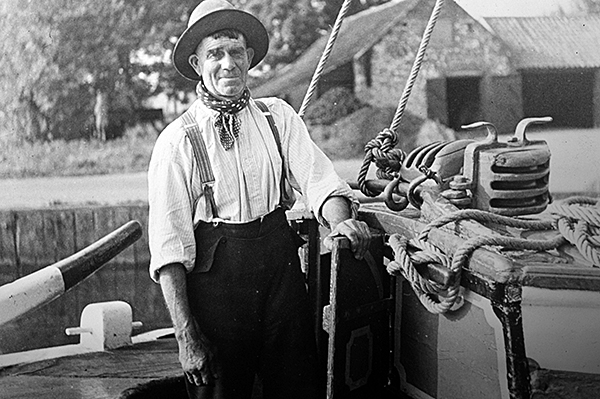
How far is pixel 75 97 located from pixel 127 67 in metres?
0.22

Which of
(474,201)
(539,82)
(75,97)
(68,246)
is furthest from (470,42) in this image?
(68,246)

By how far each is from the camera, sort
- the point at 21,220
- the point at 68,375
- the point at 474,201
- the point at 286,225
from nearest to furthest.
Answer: the point at 286,225
the point at 474,201
the point at 68,375
the point at 21,220

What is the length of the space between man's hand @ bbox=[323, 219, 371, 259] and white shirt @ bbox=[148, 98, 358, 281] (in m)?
0.09

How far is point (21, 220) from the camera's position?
266 cm

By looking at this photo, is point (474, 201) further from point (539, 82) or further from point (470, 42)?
point (470, 42)

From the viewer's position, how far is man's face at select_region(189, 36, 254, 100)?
1867mm

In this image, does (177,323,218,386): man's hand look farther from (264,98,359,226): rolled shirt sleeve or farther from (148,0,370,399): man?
(264,98,359,226): rolled shirt sleeve

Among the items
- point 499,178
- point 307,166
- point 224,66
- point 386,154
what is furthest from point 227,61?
point 499,178

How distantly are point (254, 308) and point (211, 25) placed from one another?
0.75m

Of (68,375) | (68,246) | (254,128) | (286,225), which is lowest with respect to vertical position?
(68,375)

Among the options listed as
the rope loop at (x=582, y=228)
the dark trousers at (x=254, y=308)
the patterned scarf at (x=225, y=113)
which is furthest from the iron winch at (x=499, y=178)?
the patterned scarf at (x=225, y=113)

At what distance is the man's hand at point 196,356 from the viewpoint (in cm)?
190

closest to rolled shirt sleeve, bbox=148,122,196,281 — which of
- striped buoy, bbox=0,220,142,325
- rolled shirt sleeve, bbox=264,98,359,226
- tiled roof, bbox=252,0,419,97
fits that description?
rolled shirt sleeve, bbox=264,98,359,226

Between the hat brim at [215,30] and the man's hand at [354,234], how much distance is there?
54 centimetres
